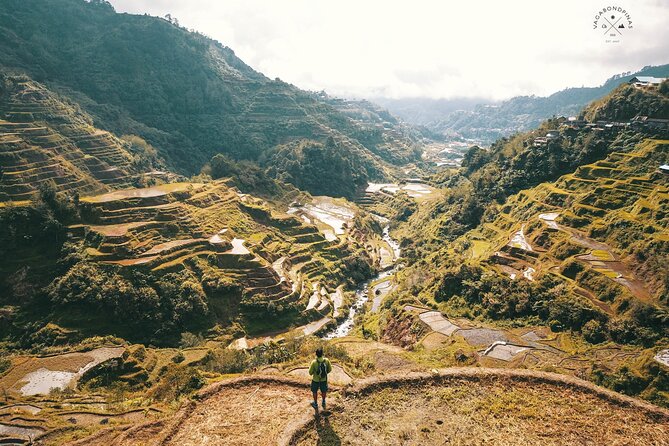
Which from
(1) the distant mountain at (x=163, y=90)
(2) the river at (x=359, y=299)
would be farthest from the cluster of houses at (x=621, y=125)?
(1) the distant mountain at (x=163, y=90)

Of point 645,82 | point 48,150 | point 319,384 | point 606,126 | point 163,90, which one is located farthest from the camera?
point 163,90

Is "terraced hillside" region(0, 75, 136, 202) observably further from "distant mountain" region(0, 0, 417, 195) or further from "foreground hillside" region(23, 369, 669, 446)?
"foreground hillside" region(23, 369, 669, 446)

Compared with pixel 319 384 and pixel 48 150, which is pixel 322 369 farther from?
pixel 48 150

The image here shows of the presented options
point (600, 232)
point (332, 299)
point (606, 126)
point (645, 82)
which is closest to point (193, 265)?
point (332, 299)

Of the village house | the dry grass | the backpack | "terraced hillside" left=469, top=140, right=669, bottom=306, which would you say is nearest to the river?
"terraced hillside" left=469, top=140, right=669, bottom=306

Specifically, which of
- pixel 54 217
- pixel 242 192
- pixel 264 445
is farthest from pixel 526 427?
pixel 242 192

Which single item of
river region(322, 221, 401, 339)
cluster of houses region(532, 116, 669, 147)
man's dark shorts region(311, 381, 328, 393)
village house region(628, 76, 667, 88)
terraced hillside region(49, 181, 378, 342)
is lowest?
river region(322, 221, 401, 339)

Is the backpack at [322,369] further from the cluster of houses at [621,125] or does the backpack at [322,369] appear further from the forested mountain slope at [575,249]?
the cluster of houses at [621,125]
